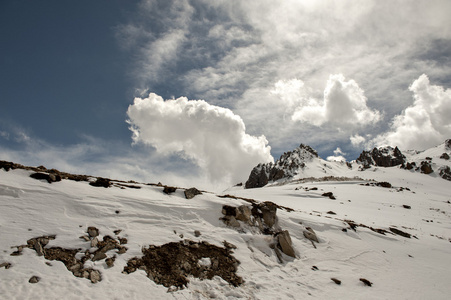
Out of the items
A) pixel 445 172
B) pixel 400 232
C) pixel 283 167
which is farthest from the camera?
pixel 283 167

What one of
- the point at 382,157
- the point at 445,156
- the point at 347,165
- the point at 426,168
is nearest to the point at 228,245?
the point at 426,168

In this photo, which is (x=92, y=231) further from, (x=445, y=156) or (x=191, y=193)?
(x=445, y=156)

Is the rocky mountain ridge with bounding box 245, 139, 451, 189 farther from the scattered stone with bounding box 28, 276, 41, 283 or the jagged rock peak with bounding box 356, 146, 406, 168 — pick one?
the scattered stone with bounding box 28, 276, 41, 283

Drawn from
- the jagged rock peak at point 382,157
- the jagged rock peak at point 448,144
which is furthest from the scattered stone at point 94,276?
the jagged rock peak at point 448,144

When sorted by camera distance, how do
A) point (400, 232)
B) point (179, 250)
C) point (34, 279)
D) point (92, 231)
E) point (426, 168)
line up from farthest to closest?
point (426, 168) < point (400, 232) < point (179, 250) < point (92, 231) < point (34, 279)

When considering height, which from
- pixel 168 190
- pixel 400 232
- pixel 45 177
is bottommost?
pixel 400 232

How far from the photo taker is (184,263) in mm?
9688

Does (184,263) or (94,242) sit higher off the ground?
(94,242)

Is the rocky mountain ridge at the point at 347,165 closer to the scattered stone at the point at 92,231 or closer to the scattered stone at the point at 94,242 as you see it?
the scattered stone at the point at 92,231

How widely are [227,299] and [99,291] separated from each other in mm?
4305

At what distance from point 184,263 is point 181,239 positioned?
82.2 inches

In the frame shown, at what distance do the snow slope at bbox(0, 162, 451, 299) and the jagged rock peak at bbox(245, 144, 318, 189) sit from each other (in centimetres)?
10778

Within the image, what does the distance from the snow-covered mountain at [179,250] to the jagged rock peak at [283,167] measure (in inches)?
4282

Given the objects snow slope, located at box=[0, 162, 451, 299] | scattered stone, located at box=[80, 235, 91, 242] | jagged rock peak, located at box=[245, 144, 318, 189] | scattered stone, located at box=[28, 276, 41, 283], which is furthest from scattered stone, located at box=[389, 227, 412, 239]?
jagged rock peak, located at box=[245, 144, 318, 189]
